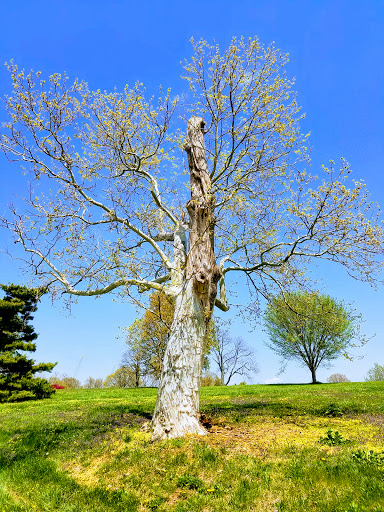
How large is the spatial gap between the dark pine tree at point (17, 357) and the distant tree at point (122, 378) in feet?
58.2

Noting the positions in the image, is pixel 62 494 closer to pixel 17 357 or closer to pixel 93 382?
pixel 17 357

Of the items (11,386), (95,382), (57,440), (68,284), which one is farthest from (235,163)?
(95,382)

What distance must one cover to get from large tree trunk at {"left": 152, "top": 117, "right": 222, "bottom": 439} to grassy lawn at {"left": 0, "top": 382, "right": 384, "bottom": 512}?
2.29ft

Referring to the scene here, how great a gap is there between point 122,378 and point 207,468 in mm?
43217

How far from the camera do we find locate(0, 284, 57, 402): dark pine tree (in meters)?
26.4

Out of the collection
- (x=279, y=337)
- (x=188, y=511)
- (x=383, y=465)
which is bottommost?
(x=188, y=511)

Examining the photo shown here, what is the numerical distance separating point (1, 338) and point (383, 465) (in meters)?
28.7

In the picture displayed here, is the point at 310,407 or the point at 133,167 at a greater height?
the point at 133,167

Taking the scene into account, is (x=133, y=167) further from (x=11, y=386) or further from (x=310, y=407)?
(x=11, y=386)

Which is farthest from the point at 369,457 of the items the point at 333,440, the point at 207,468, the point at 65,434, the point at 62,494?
the point at 65,434

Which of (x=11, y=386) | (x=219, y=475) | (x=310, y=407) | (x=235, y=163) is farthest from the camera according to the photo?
(x=11, y=386)

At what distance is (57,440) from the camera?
9.66m

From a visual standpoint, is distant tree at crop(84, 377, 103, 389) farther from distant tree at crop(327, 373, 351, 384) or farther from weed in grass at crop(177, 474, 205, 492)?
weed in grass at crop(177, 474, 205, 492)

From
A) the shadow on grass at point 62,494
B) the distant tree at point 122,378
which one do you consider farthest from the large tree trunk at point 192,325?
the distant tree at point 122,378
